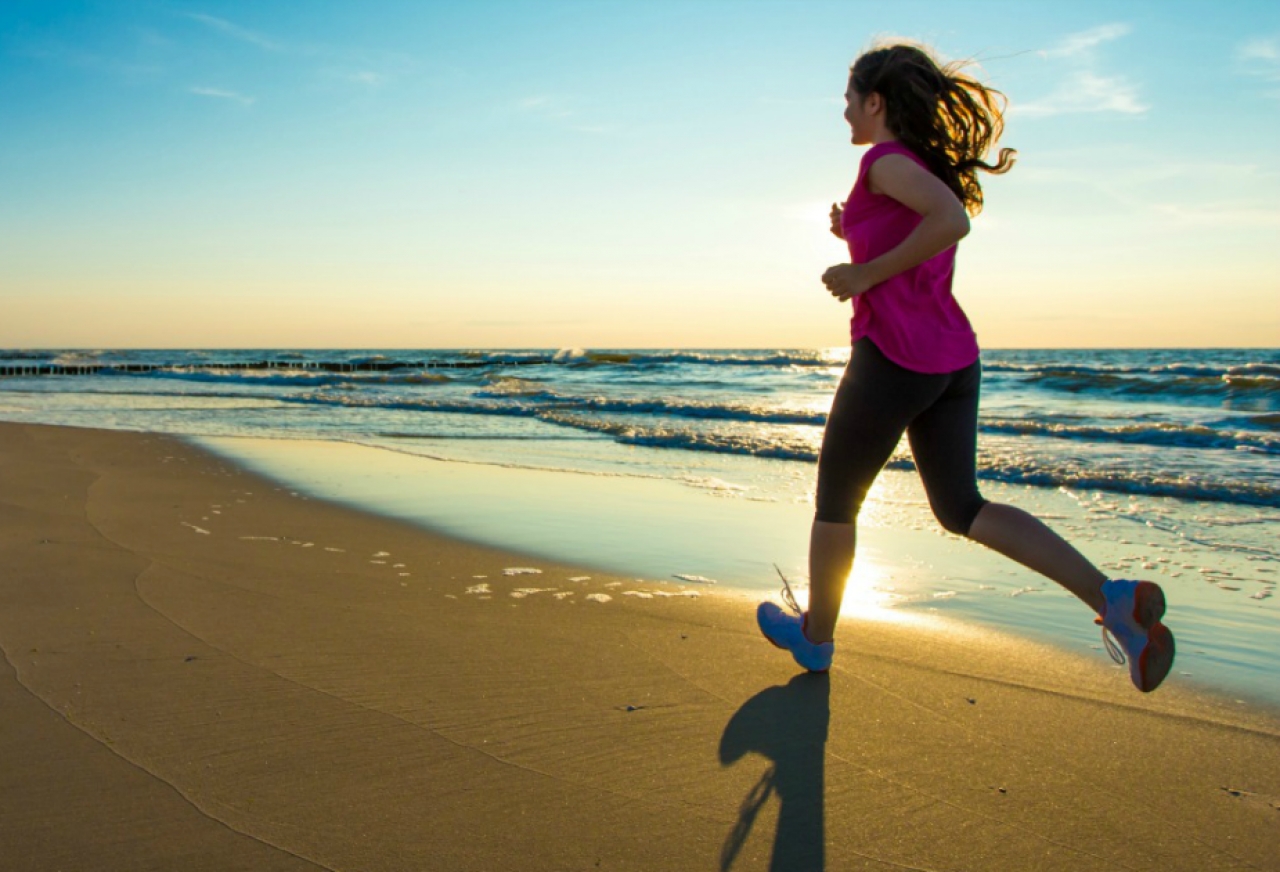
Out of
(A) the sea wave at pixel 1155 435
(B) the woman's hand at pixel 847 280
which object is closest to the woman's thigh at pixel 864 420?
(B) the woman's hand at pixel 847 280

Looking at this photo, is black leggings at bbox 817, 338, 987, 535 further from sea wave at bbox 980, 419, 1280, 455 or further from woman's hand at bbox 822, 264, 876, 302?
sea wave at bbox 980, 419, 1280, 455

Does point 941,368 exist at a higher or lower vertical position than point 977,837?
higher

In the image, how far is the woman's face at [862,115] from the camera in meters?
2.59

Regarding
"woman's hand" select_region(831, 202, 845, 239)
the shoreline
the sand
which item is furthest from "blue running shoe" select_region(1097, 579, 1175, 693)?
"woman's hand" select_region(831, 202, 845, 239)

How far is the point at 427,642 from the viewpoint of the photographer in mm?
3031

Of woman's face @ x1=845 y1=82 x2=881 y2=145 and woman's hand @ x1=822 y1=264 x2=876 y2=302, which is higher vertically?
woman's face @ x1=845 y1=82 x2=881 y2=145

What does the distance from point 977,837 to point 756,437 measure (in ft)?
30.8

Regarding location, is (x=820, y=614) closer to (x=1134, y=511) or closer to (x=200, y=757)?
(x=200, y=757)

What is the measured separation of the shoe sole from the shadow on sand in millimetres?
779

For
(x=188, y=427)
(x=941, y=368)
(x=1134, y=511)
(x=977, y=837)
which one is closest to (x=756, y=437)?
(x=1134, y=511)

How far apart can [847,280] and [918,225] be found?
216 millimetres

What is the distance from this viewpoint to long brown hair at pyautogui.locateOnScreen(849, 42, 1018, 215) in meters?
2.50

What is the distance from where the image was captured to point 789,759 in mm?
2242

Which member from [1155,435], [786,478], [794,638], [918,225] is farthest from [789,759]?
[1155,435]
